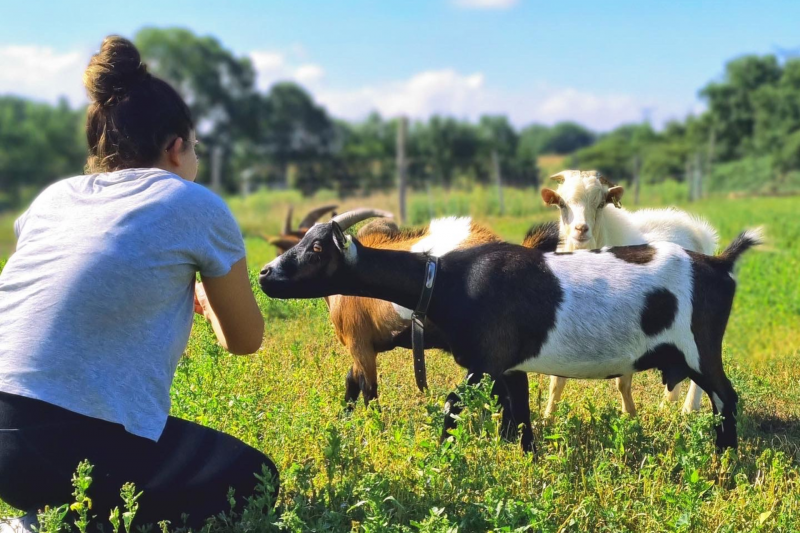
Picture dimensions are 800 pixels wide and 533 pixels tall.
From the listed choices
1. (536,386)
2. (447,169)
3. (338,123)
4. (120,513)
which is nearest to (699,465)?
(536,386)

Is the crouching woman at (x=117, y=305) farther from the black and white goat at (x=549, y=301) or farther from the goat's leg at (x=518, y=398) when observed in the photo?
the goat's leg at (x=518, y=398)

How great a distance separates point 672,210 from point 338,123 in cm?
7049

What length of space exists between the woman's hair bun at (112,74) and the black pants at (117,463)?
42.7 inches

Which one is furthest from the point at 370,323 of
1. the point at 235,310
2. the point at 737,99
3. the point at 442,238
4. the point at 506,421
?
the point at 737,99

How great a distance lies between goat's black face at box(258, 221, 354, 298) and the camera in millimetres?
4176

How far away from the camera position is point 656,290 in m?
4.20

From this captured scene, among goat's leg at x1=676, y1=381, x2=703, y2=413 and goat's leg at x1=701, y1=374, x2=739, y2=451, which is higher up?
goat's leg at x1=701, y1=374, x2=739, y2=451

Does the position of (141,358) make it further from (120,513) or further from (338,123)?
(338,123)

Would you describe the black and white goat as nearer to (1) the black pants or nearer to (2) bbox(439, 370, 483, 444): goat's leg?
(2) bbox(439, 370, 483, 444): goat's leg

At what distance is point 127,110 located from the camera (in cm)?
276

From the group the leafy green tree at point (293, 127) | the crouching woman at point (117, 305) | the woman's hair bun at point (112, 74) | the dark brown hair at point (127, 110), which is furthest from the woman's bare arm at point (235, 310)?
the leafy green tree at point (293, 127)

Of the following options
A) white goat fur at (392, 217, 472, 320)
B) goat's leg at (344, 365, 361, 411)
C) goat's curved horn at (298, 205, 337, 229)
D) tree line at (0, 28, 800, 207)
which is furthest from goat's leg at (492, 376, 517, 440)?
tree line at (0, 28, 800, 207)

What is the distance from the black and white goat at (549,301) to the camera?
4.09 meters

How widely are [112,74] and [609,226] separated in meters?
4.02
